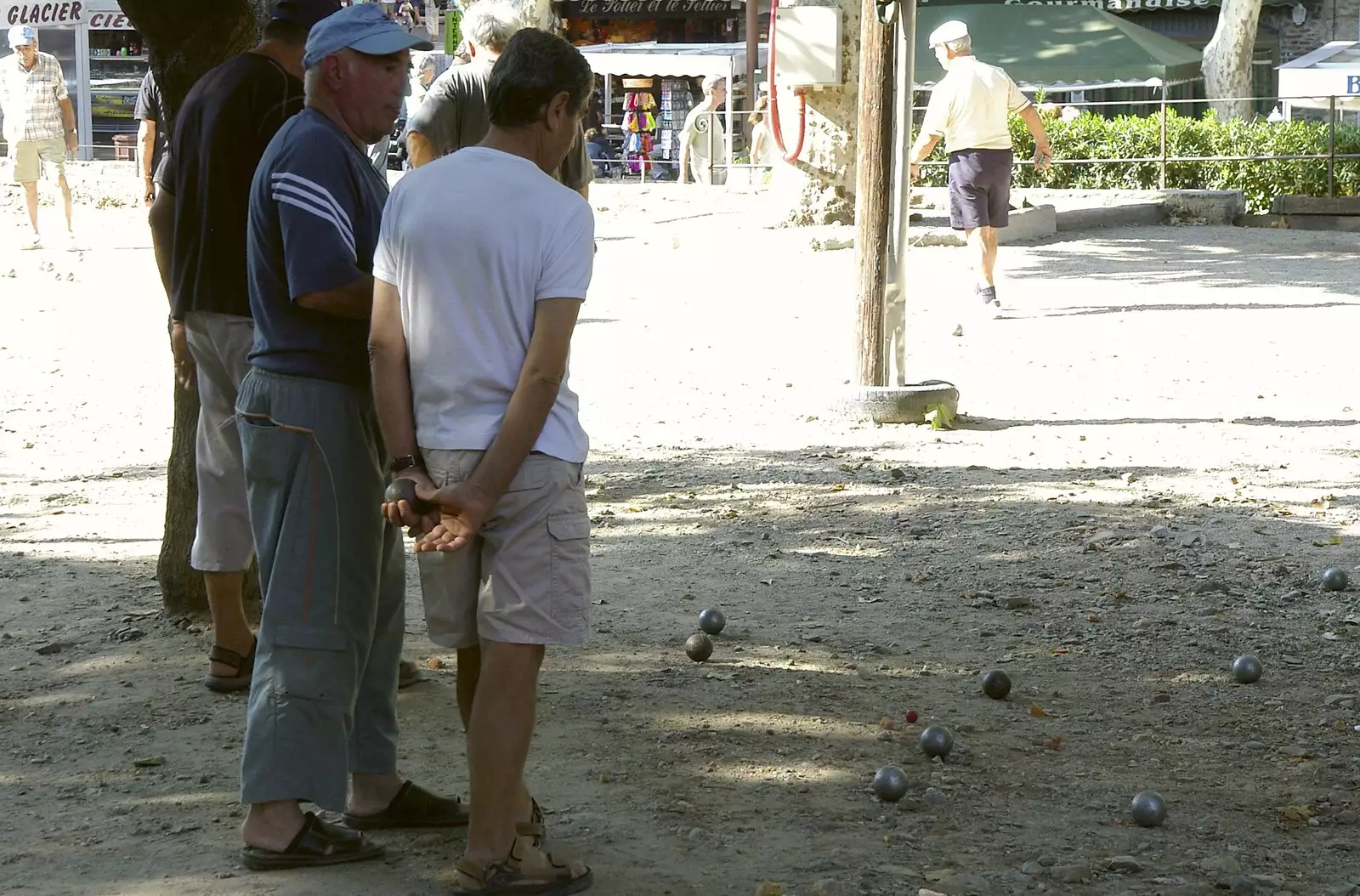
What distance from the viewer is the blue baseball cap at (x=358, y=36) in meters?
3.49

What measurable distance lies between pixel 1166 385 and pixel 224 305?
658 cm

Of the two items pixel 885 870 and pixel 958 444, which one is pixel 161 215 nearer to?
pixel 885 870

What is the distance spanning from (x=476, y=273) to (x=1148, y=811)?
2.10 metres

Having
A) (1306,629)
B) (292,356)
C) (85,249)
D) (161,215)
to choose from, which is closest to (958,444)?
(1306,629)

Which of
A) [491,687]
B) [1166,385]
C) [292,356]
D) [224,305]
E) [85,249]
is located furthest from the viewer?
[85,249]

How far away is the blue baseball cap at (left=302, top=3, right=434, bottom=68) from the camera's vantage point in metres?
3.49

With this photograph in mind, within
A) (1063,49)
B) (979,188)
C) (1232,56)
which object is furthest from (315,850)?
(1063,49)

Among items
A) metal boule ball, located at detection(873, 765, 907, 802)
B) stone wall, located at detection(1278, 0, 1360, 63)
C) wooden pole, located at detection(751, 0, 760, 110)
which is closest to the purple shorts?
metal boule ball, located at detection(873, 765, 907, 802)

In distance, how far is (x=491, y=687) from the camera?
133 inches

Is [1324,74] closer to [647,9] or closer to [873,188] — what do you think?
[647,9]

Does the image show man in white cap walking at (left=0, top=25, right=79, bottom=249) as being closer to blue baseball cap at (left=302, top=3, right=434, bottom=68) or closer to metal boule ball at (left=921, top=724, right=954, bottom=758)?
blue baseball cap at (left=302, top=3, right=434, bottom=68)

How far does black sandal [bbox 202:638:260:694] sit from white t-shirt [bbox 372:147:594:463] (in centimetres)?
185

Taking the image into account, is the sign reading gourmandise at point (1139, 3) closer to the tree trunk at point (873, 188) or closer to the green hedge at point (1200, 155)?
the green hedge at point (1200, 155)

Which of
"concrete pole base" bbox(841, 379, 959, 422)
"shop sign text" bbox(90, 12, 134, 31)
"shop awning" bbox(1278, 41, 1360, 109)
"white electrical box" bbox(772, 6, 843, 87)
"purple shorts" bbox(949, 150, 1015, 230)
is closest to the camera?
"concrete pole base" bbox(841, 379, 959, 422)
